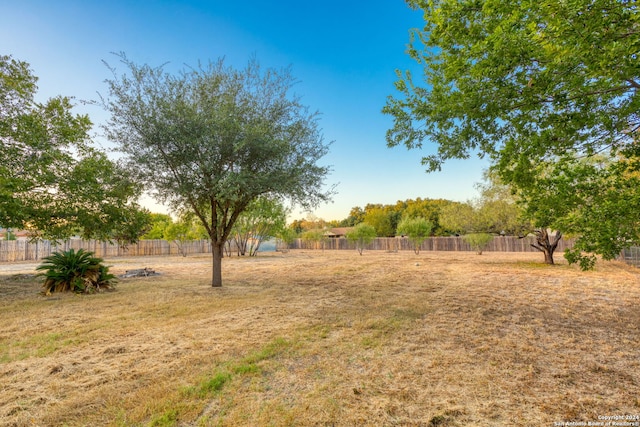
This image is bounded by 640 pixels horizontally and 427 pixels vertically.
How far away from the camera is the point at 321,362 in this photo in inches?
143

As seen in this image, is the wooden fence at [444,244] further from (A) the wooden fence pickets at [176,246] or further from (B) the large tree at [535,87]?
(B) the large tree at [535,87]

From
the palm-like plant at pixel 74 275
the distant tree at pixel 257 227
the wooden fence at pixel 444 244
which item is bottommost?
the wooden fence at pixel 444 244

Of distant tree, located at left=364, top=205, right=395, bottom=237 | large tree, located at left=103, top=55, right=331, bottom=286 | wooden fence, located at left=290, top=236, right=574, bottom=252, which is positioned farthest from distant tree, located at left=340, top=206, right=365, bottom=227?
large tree, located at left=103, top=55, right=331, bottom=286

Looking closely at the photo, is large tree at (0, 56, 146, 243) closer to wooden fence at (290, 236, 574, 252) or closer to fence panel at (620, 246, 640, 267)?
fence panel at (620, 246, 640, 267)

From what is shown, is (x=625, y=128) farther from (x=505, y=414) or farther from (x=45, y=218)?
(x=45, y=218)

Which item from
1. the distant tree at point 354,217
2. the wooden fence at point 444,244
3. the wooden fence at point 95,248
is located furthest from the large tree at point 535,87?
the distant tree at point 354,217

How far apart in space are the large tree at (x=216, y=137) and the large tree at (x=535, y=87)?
386 centimetres

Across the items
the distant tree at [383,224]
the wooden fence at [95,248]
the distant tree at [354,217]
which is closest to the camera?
the wooden fence at [95,248]

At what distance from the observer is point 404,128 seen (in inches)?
236

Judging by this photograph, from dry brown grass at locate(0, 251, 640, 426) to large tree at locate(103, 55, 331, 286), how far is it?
3.37m

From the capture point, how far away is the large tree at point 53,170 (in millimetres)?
8117

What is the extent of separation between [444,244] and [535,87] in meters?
37.2

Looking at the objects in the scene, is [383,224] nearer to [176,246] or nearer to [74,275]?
[176,246]

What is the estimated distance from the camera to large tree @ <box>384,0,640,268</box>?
10.9 feet
